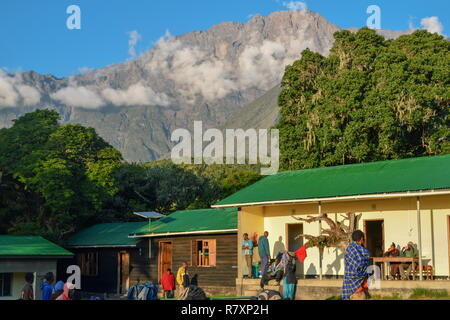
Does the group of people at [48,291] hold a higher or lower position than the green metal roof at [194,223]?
lower

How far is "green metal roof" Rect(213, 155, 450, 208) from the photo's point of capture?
20406 millimetres

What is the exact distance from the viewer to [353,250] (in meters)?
9.02

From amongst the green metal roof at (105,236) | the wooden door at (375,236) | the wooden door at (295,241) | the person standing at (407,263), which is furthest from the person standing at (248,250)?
the green metal roof at (105,236)

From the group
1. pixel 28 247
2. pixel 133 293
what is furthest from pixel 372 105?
pixel 133 293

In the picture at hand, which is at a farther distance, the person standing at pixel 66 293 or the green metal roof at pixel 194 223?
the green metal roof at pixel 194 223

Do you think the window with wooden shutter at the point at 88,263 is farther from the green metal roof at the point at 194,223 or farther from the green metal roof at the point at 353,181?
the green metal roof at the point at 353,181

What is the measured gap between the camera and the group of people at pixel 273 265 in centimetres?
1803

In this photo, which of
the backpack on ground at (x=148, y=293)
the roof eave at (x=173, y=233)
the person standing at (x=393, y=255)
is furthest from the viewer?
the roof eave at (x=173, y=233)

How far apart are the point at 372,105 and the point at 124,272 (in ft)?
48.4

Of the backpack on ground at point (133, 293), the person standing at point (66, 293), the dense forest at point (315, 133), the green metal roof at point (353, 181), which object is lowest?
the backpack on ground at point (133, 293)

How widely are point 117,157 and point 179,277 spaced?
705 inches

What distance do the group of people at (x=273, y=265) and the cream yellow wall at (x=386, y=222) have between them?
1.13m

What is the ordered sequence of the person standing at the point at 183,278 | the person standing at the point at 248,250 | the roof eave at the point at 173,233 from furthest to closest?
1. the roof eave at the point at 173,233
2. the person standing at the point at 248,250
3. the person standing at the point at 183,278

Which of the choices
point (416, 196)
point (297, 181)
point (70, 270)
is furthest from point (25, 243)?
point (416, 196)
